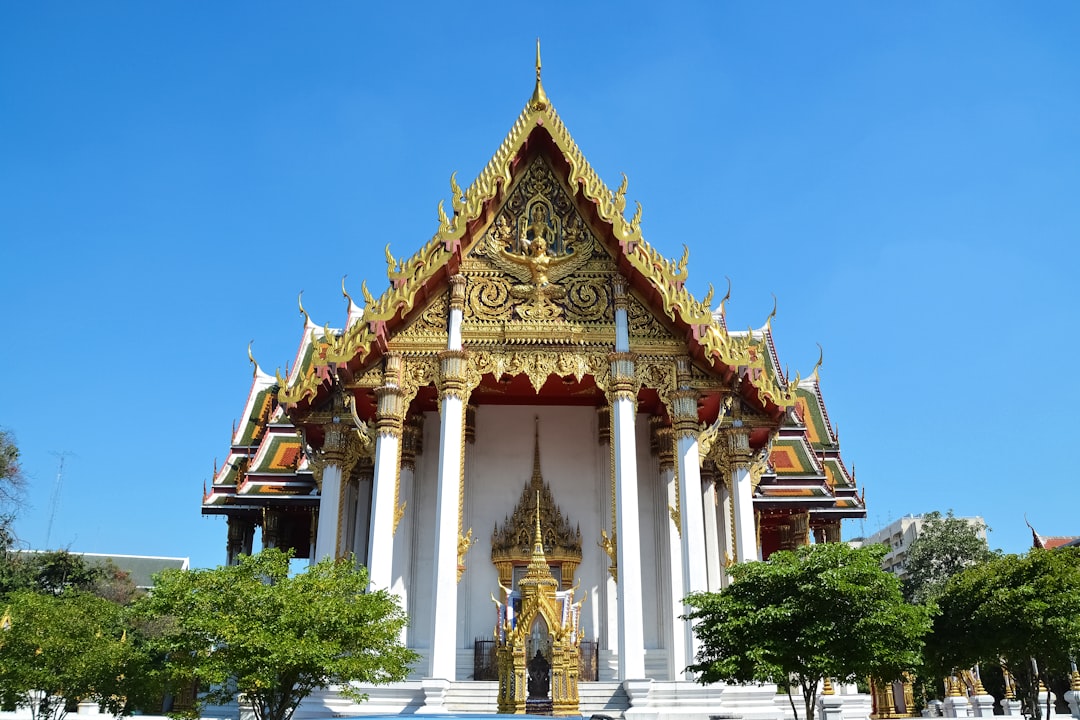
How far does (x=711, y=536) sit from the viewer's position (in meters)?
14.6

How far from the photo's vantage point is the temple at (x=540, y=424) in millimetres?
12180

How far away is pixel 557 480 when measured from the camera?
14.9 metres

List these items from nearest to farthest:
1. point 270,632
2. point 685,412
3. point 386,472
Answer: point 270,632, point 386,472, point 685,412

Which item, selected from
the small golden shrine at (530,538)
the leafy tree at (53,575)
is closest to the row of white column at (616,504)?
the small golden shrine at (530,538)

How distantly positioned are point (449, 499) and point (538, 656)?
219cm

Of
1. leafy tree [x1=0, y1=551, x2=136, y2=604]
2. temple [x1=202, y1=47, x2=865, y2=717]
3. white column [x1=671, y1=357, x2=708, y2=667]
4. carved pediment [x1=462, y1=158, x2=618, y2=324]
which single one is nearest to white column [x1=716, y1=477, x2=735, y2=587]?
temple [x1=202, y1=47, x2=865, y2=717]

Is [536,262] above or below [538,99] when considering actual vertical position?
below

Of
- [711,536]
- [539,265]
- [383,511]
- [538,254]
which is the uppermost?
[538,254]

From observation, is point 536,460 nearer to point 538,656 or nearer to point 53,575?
point 538,656

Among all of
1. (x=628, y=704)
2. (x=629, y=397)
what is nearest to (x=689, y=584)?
(x=628, y=704)

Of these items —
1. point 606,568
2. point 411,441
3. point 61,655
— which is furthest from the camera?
point 411,441

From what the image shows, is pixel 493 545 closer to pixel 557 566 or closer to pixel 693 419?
pixel 557 566

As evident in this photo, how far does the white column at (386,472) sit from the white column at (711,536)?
4.79 meters

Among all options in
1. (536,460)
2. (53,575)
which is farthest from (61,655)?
(53,575)
